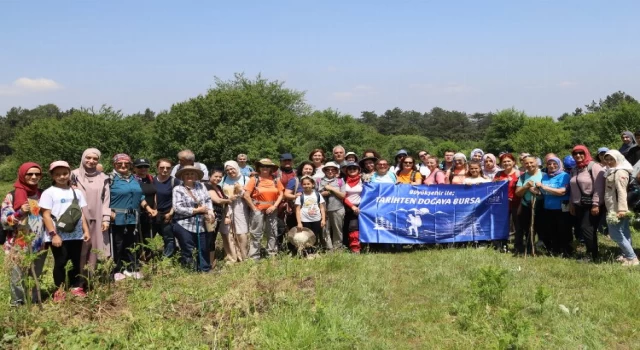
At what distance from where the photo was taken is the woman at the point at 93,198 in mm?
6078

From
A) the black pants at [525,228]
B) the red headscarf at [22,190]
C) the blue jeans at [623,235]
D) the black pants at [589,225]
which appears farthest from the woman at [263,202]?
the blue jeans at [623,235]

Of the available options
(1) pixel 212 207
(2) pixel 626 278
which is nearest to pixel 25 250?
(1) pixel 212 207

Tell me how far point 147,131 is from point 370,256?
4203 cm

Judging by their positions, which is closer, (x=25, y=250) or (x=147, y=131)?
Answer: (x=25, y=250)

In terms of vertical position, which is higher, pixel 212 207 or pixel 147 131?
pixel 147 131

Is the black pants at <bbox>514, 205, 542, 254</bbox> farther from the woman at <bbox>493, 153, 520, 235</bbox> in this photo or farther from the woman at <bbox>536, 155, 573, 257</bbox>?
the woman at <bbox>493, 153, 520, 235</bbox>

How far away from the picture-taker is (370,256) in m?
7.79

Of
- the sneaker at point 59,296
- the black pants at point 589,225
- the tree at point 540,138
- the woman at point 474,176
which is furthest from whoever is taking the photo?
the tree at point 540,138

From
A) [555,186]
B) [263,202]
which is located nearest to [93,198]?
[263,202]

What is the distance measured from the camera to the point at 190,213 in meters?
6.80

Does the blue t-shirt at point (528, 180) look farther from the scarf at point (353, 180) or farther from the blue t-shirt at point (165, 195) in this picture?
the blue t-shirt at point (165, 195)

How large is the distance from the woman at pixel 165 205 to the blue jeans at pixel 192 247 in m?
0.35

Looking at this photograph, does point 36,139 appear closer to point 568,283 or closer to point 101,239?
point 101,239

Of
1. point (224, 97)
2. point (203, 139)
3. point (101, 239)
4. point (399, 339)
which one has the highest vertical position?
point (224, 97)
